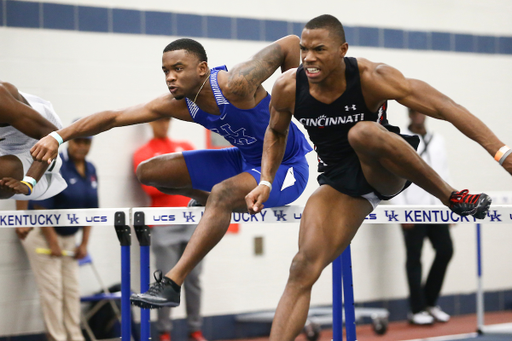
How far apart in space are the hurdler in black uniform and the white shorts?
5.60ft

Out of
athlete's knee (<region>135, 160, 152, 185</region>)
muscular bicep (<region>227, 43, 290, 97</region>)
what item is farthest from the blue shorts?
muscular bicep (<region>227, 43, 290, 97</region>)

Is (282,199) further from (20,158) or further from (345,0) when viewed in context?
(345,0)

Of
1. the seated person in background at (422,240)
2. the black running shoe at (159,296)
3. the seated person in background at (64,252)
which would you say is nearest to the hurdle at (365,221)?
the black running shoe at (159,296)

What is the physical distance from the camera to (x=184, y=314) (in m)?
5.07

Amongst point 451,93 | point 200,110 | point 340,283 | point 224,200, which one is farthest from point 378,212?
point 451,93

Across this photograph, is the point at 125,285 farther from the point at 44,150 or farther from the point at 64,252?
the point at 64,252

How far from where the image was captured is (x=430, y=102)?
7.86 feet

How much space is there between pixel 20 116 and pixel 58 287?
180 cm

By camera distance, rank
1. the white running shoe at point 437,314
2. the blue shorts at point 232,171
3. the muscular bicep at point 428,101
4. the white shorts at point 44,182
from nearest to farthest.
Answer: the muscular bicep at point 428,101 → the blue shorts at point 232,171 → the white shorts at point 44,182 → the white running shoe at point 437,314

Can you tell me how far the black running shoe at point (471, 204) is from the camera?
2436 mm

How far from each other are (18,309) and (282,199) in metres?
2.80

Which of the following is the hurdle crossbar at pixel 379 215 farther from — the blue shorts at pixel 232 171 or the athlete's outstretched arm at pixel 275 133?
the athlete's outstretched arm at pixel 275 133

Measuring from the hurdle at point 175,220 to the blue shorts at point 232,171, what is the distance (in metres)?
0.15

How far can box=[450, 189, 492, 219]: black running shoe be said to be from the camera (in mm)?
2436
